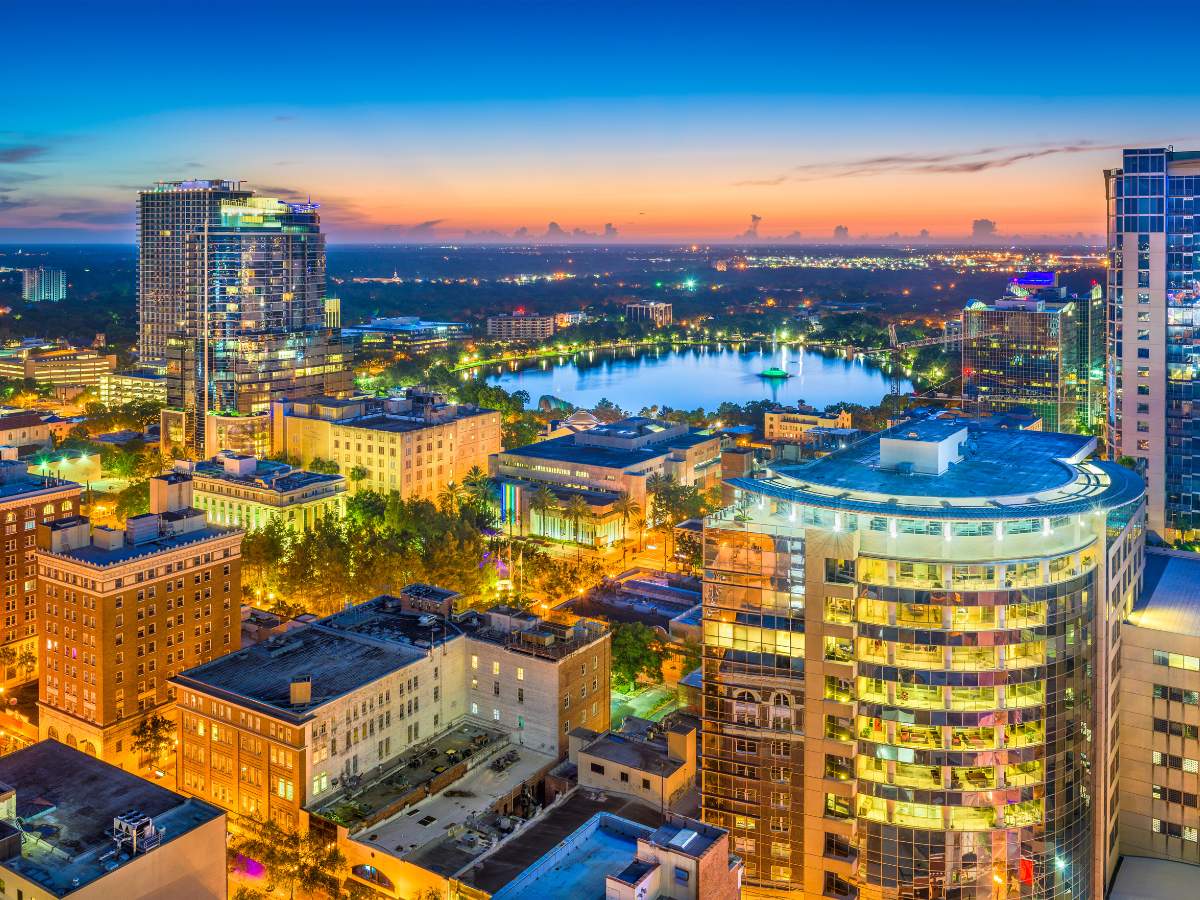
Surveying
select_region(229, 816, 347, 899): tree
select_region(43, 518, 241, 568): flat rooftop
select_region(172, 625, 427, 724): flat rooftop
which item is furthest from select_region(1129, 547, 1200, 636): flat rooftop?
select_region(43, 518, 241, 568): flat rooftop

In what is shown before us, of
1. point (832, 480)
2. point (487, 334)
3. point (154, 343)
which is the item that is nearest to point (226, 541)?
point (832, 480)

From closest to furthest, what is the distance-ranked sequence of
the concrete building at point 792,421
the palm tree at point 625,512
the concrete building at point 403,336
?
the palm tree at point 625,512 → the concrete building at point 792,421 → the concrete building at point 403,336

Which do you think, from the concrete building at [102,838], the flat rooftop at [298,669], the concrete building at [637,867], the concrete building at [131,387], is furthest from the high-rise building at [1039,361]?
the concrete building at [131,387]

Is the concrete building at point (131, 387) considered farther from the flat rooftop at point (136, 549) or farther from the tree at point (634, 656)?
the tree at point (634, 656)

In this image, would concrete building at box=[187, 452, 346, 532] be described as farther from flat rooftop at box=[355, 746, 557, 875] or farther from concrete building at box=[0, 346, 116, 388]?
concrete building at box=[0, 346, 116, 388]

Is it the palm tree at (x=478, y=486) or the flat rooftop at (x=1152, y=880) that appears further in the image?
the palm tree at (x=478, y=486)

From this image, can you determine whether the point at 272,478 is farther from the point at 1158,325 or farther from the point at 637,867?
the point at 1158,325
